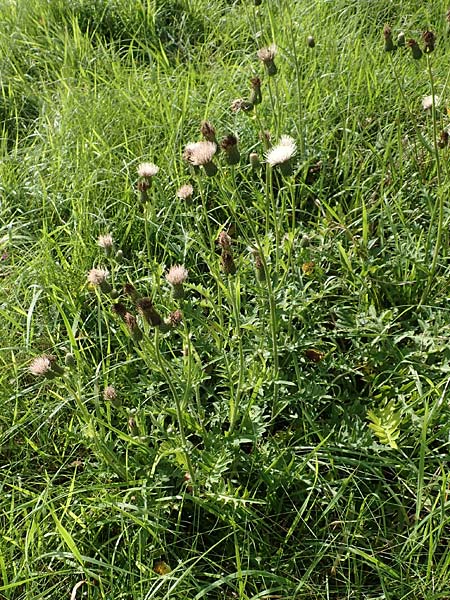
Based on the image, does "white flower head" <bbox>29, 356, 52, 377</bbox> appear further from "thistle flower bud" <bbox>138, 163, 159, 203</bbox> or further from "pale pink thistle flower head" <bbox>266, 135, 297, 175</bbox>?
"pale pink thistle flower head" <bbox>266, 135, 297, 175</bbox>

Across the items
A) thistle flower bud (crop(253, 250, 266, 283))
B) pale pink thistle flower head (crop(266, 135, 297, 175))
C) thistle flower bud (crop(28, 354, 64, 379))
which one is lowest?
thistle flower bud (crop(28, 354, 64, 379))

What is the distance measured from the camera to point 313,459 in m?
1.60

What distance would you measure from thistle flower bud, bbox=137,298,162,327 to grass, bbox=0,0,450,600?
0.07 m

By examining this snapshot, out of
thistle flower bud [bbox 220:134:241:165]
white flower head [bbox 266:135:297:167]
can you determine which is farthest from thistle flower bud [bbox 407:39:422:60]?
thistle flower bud [bbox 220:134:241:165]

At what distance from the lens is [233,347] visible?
185cm

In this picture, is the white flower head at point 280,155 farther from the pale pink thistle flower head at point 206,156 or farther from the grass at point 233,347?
the pale pink thistle flower head at point 206,156

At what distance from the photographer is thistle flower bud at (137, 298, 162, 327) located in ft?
4.56

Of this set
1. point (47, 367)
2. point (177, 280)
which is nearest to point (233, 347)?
point (177, 280)

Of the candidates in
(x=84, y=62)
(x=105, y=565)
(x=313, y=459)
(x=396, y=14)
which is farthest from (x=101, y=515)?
(x=396, y=14)

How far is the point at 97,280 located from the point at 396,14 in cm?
228

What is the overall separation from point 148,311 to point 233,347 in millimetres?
499

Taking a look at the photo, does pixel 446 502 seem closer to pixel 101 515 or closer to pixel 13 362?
pixel 101 515

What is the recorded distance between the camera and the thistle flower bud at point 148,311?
4.56 ft

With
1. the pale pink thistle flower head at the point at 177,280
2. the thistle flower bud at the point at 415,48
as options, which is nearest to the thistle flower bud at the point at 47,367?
the pale pink thistle flower head at the point at 177,280
